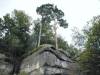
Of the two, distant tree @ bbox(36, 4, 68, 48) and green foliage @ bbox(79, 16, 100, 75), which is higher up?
distant tree @ bbox(36, 4, 68, 48)

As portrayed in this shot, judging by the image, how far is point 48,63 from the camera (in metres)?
20.2

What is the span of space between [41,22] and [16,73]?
19.2 feet

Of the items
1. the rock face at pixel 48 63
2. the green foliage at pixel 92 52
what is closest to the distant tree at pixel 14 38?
the rock face at pixel 48 63

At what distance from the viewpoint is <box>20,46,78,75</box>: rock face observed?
2014 cm

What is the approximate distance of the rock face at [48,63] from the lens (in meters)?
20.1

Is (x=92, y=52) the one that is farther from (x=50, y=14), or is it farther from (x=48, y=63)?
(x=50, y=14)

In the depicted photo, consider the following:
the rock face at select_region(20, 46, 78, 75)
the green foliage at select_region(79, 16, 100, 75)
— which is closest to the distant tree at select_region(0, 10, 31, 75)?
the rock face at select_region(20, 46, 78, 75)

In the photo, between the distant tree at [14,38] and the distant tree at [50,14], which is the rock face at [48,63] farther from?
the distant tree at [50,14]

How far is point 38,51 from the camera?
20.6m

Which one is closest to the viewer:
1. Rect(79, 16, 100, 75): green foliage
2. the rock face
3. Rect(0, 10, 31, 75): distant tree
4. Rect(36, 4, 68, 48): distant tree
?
Rect(79, 16, 100, 75): green foliage

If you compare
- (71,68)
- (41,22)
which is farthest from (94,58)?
(41,22)

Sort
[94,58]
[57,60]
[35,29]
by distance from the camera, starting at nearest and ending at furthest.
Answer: [94,58]
[57,60]
[35,29]

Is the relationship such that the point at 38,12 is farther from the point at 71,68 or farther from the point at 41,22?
the point at 71,68

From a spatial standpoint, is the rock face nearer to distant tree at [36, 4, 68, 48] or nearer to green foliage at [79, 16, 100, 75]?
green foliage at [79, 16, 100, 75]
